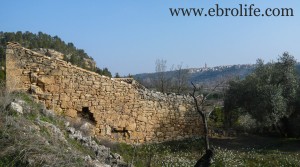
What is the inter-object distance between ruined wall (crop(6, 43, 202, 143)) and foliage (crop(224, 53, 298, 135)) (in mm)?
2393

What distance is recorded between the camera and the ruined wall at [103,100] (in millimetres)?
13953

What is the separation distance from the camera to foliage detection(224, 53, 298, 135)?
16328mm

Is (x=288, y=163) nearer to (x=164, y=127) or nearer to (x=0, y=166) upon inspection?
(x=164, y=127)

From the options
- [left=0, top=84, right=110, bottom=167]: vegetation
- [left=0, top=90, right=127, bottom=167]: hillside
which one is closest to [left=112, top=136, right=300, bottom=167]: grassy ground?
[left=0, top=90, right=127, bottom=167]: hillside

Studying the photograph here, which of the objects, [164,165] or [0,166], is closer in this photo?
[0,166]

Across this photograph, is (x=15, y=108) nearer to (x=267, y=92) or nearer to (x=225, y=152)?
(x=225, y=152)

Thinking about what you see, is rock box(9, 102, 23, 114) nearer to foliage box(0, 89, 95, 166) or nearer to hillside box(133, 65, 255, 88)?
foliage box(0, 89, 95, 166)

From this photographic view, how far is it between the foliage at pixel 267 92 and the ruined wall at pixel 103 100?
2.39m

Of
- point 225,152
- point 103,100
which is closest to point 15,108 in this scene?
point 103,100

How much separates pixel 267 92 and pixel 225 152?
397 cm

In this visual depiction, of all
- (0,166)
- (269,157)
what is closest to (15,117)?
(0,166)

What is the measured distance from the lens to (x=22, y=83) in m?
13.9

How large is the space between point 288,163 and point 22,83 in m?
9.30

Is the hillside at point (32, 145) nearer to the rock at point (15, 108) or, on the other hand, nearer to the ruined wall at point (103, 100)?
the rock at point (15, 108)
